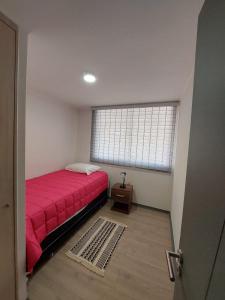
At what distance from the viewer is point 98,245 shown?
2.00m

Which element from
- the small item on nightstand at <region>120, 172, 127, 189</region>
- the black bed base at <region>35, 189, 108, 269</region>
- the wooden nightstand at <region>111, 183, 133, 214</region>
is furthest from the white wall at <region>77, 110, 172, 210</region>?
the black bed base at <region>35, 189, 108, 269</region>

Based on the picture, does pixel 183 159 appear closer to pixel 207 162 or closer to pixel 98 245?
pixel 207 162

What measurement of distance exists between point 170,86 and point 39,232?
2.51 metres

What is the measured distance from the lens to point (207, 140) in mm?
535

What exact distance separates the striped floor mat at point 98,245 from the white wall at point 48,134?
1556 mm

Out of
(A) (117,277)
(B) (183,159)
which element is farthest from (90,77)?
(A) (117,277)

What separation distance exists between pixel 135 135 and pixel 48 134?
190 cm

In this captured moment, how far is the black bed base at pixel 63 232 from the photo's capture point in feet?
5.47

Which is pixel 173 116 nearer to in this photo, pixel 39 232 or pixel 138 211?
pixel 138 211

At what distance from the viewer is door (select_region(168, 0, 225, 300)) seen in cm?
44

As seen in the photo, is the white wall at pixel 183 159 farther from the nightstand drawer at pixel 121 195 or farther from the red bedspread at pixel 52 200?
the red bedspread at pixel 52 200

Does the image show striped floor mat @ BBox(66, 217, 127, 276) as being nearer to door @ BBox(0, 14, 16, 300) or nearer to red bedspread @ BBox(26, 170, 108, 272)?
red bedspread @ BBox(26, 170, 108, 272)

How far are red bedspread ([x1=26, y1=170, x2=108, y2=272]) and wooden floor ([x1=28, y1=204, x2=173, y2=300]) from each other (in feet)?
1.16

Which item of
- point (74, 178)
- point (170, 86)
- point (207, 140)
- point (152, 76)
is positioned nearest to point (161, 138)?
point (170, 86)
